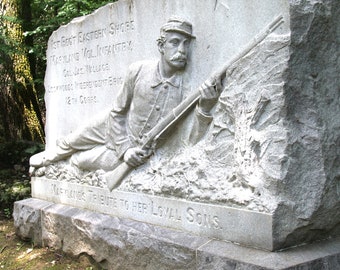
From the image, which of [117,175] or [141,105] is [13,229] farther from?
[141,105]

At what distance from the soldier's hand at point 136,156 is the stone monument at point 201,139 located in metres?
0.01

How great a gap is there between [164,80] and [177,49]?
12.3 inches

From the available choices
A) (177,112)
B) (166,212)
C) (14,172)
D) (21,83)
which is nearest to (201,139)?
(177,112)

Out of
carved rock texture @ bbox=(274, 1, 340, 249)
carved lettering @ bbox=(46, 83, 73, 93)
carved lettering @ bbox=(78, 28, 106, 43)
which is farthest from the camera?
carved lettering @ bbox=(46, 83, 73, 93)

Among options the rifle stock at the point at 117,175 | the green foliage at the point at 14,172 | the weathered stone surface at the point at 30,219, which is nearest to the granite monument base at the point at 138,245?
the weathered stone surface at the point at 30,219

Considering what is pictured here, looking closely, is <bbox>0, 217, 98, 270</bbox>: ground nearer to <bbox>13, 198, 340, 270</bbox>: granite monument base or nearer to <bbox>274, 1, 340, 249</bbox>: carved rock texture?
<bbox>13, 198, 340, 270</bbox>: granite monument base

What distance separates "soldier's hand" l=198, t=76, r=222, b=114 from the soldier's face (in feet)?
1.19

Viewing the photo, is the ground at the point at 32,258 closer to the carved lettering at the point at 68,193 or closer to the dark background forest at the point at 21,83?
the carved lettering at the point at 68,193

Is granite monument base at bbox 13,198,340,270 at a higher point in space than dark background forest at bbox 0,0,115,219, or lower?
lower

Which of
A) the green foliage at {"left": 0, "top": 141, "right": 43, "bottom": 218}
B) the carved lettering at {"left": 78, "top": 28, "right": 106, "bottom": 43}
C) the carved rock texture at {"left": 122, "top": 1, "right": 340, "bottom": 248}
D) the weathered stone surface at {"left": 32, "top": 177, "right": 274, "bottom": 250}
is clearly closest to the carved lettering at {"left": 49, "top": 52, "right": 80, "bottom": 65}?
the carved lettering at {"left": 78, "top": 28, "right": 106, "bottom": 43}

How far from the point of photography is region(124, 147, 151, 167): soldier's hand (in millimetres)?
A: 4102

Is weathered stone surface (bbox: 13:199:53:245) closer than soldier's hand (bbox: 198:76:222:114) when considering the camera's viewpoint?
No

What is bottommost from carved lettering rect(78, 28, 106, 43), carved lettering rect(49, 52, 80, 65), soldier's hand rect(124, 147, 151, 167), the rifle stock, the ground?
the ground

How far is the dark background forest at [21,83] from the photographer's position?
7.88 m
